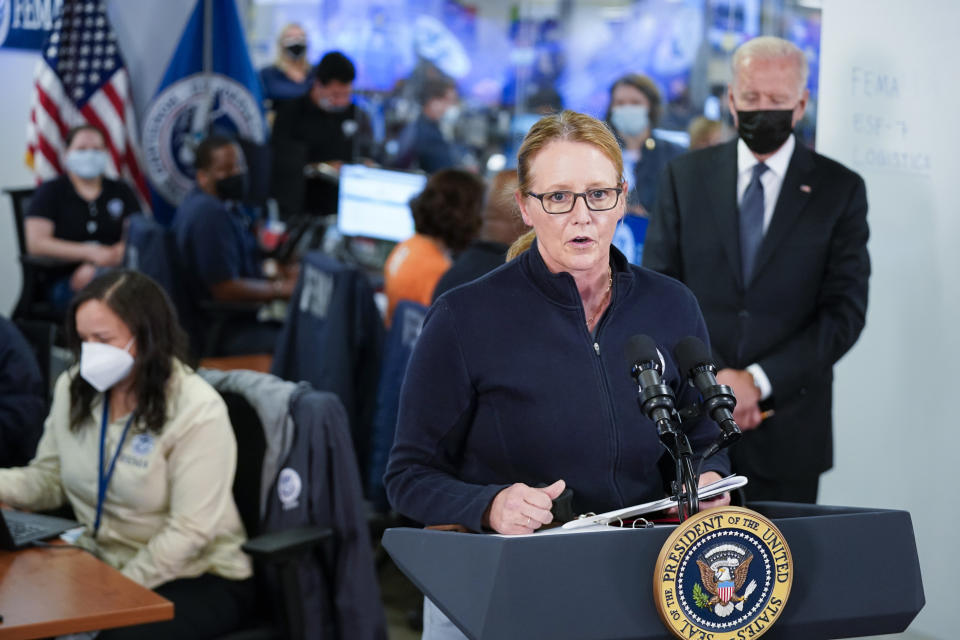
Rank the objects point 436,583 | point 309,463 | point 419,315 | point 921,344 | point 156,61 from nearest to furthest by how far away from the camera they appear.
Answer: point 436,583 < point 309,463 < point 921,344 < point 419,315 < point 156,61

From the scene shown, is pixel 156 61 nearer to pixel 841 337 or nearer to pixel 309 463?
pixel 309 463

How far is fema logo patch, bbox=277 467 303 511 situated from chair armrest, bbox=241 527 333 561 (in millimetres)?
88

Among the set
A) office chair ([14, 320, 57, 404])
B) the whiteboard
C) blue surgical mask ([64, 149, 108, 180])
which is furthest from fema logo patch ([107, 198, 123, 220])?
the whiteboard

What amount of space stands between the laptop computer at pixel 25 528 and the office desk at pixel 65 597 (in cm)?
2

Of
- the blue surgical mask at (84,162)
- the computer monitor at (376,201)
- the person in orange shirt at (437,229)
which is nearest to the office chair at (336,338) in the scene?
the person in orange shirt at (437,229)

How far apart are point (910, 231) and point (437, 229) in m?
1.67

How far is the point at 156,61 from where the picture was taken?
6.81 meters

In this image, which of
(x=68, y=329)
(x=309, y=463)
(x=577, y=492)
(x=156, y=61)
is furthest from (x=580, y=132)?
(x=156, y=61)

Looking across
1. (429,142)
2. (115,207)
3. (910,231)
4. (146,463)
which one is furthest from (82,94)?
(910,231)

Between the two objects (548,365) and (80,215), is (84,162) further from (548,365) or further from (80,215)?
(548,365)

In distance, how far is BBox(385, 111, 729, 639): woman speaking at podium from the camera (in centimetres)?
153

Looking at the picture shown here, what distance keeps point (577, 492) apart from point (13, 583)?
1.28 meters

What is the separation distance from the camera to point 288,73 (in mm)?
7582

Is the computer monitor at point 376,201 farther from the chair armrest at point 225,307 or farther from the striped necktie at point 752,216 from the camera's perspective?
the striped necktie at point 752,216
